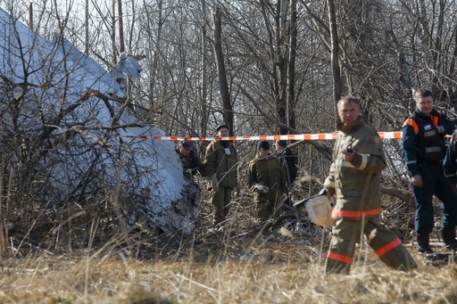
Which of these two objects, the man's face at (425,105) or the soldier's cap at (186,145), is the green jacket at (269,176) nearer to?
the soldier's cap at (186,145)

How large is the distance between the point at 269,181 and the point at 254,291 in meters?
6.11

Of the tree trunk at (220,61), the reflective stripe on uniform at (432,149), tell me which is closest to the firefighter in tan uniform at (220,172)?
the tree trunk at (220,61)

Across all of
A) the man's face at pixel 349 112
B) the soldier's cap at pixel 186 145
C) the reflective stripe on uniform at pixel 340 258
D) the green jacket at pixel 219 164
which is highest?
the man's face at pixel 349 112

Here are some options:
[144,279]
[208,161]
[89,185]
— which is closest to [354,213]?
[144,279]

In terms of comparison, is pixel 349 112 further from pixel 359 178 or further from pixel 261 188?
pixel 261 188

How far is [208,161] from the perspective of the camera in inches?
409

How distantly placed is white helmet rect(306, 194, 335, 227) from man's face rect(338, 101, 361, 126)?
727 mm

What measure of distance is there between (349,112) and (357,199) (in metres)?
0.75

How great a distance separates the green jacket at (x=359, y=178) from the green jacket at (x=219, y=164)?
4.92m

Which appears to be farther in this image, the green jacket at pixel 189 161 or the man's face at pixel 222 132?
the man's face at pixel 222 132

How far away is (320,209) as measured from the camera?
574 cm

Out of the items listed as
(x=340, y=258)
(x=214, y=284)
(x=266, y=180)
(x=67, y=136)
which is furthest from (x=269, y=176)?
(x=214, y=284)

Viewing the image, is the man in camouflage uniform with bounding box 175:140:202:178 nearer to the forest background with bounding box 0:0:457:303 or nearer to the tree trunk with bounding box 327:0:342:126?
the forest background with bounding box 0:0:457:303

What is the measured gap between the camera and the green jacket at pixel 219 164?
1036 cm
